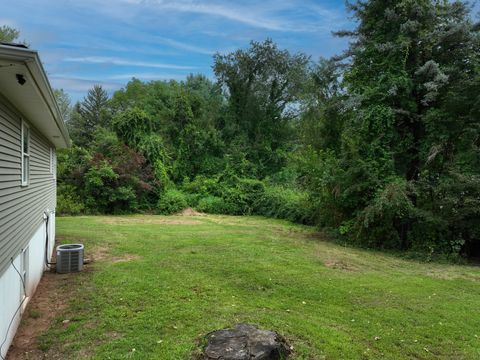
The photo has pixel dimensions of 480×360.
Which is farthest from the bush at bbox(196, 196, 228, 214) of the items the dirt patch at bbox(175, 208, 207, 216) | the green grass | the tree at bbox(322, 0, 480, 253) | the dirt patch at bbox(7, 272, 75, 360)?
the dirt patch at bbox(7, 272, 75, 360)

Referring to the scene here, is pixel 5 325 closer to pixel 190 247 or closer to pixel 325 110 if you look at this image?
pixel 190 247

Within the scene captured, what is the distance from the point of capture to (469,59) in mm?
10602

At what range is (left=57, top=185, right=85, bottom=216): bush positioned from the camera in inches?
699

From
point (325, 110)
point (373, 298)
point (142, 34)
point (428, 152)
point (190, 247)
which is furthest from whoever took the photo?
point (142, 34)

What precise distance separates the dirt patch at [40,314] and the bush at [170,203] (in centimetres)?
1252

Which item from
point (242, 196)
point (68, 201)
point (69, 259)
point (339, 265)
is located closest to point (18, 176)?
point (69, 259)

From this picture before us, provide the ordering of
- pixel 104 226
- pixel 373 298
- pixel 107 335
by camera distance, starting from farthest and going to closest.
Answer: pixel 104 226 < pixel 373 298 < pixel 107 335

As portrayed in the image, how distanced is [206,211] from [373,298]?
50.1ft

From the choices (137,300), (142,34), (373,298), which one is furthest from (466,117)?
(142,34)

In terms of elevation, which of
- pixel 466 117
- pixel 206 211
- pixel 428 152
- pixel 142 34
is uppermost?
pixel 142 34

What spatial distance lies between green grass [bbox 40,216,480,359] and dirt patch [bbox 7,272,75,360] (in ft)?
0.50

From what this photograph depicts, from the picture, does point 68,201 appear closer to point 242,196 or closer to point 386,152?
point 242,196

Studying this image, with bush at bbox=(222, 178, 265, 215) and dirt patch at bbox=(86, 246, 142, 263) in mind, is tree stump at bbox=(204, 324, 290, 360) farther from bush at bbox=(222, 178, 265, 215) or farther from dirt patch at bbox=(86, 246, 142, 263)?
bush at bbox=(222, 178, 265, 215)

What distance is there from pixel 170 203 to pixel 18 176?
15447 millimetres
